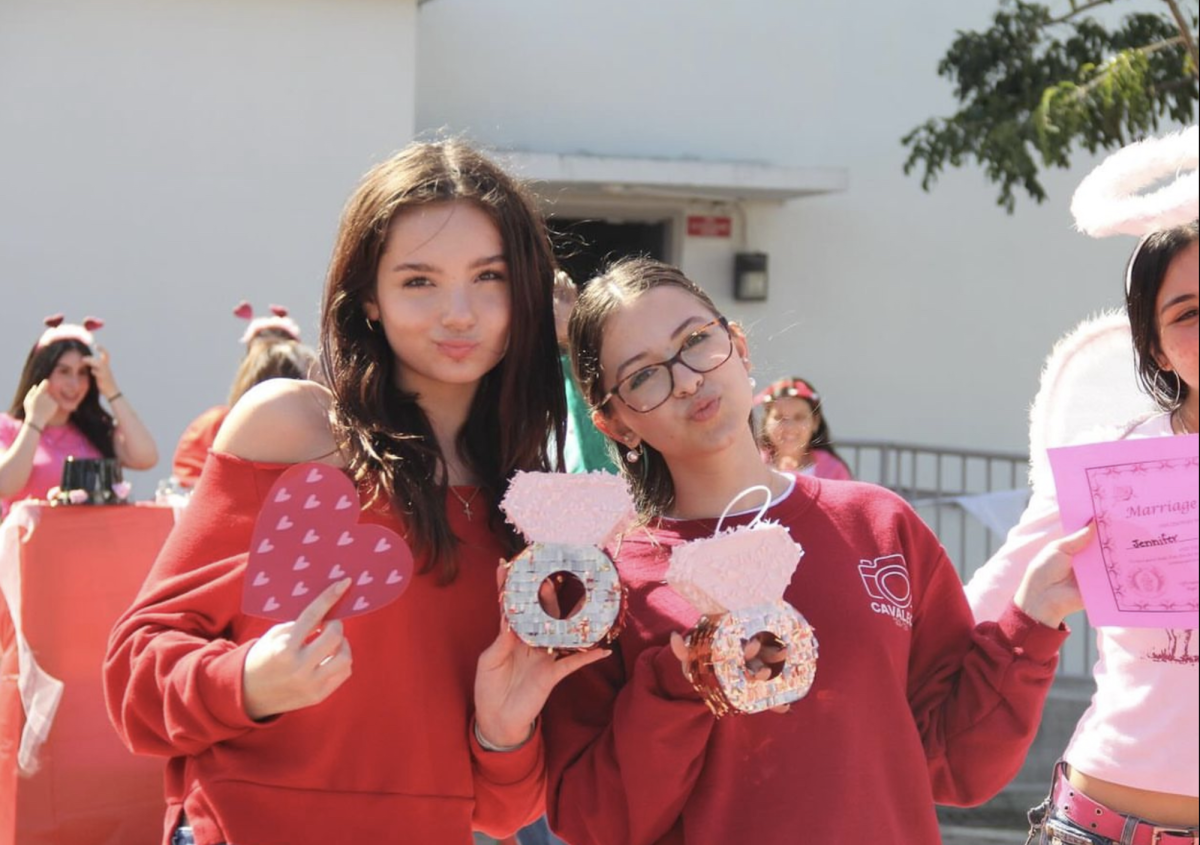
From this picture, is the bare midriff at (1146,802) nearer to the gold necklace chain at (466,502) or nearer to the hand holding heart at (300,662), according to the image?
the gold necklace chain at (466,502)

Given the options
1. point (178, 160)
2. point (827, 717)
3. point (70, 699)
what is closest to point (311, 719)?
point (827, 717)

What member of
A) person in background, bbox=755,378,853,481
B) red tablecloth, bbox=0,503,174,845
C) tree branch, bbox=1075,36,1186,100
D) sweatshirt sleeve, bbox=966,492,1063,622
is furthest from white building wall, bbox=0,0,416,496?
sweatshirt sleeve, bbox=966,492,1063,622

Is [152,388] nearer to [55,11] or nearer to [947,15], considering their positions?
[55,11]

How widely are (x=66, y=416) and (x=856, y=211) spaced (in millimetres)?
5386

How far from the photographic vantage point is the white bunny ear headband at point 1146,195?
Answer: 199cm

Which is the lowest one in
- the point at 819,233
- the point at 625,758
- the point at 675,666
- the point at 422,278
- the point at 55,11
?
the point at 625,758

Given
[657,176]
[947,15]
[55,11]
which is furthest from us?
[947,15]

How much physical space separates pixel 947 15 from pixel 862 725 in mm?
8382

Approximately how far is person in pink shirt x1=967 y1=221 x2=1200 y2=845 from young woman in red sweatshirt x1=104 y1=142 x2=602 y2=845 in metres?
0.84

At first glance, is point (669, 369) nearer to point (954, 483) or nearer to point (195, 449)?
point (195, 449)

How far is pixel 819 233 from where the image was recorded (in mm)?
9844

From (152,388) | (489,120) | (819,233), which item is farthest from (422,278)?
(819,233)

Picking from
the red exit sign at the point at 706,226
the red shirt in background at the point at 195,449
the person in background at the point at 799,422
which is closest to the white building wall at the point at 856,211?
the red exit sign at the point at 706,226

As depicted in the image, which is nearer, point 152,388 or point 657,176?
point 152,388
